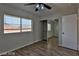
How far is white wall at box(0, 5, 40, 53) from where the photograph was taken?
338 centimetres

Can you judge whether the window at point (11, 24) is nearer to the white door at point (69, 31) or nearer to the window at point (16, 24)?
the window at point (16, 24)

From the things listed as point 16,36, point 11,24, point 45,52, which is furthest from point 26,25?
point 45,52

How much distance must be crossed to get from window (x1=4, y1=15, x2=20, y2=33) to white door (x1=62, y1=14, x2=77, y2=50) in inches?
82.8

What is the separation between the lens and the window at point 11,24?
11.6 feet

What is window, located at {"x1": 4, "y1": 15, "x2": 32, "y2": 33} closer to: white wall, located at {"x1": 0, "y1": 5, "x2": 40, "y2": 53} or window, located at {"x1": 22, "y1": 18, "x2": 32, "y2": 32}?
window, located at {"x1": 22, "y1": 18, "x2": 32, "y2": 32}

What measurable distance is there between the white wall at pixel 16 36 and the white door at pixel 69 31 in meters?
1.47

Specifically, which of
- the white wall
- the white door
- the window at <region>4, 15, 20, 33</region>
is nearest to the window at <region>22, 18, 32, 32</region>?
the white wall

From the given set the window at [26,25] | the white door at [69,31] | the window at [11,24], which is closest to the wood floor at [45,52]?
the white door at [69,31]

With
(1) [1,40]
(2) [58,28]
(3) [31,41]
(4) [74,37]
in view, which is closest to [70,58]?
(1) [1,40]

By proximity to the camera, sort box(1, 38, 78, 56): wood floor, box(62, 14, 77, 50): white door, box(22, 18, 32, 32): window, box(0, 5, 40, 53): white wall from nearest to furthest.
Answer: box(1, 38, 78, 56): wood floor
box(0, 5, 40, 53): white wall
box(62, 14, 77, 50): white door
box(22, 18, 32, 32): window

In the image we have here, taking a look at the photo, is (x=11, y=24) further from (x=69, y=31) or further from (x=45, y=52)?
(x=69, y=31)

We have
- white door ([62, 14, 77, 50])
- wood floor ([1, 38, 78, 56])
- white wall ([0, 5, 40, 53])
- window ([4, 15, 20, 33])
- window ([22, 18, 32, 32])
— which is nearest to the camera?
wood floor ([1, 38, 78, 56])

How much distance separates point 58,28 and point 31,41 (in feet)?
4.99

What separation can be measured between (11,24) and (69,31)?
2.50 meters
